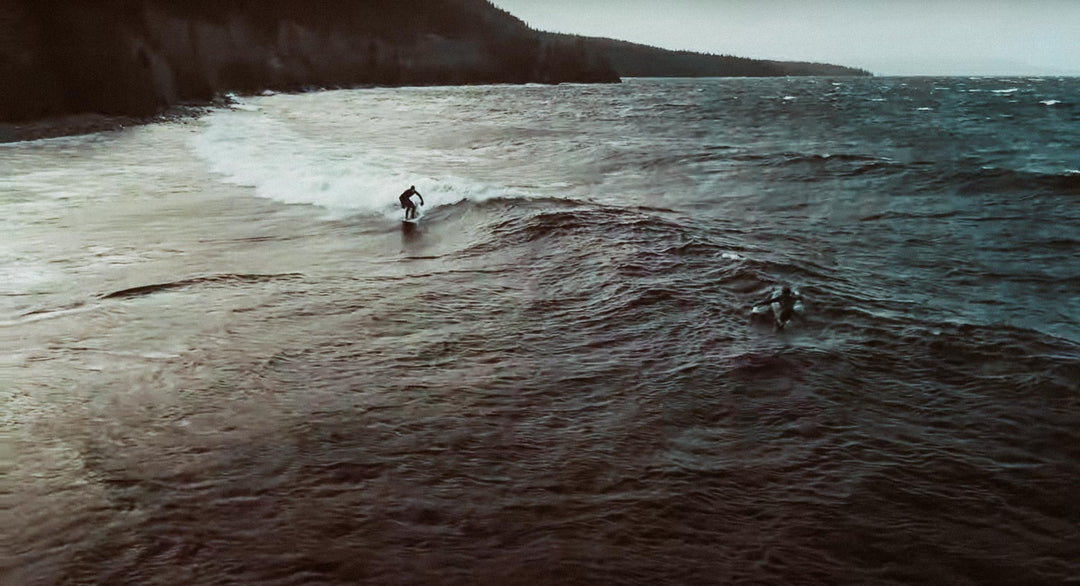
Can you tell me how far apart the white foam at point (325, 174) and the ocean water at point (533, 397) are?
3.54ft

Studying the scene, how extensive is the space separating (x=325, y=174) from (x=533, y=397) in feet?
40.9

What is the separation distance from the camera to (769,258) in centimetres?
1023

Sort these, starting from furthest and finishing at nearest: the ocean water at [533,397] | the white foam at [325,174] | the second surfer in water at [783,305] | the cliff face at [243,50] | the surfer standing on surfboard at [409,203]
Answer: the cliff face at [243,50] → the white foam at [325,174] → the surfer standing on surfboard at [409,203] → the second surfer in water at [783,305] → the ocean water at [533,397]

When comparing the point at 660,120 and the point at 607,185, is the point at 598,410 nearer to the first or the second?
the point at 607,185

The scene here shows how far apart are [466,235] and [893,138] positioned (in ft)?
75.9

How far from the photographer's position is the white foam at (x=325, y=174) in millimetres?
14727

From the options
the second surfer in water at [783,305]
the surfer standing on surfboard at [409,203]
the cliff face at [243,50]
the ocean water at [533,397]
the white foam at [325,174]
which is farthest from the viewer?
the cliff face at [243,50]

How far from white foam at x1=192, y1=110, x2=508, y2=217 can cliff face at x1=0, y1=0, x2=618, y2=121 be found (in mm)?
8873

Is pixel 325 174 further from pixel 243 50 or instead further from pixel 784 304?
pixel 243 50

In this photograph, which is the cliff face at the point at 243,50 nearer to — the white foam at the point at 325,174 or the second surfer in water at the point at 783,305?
the white foam at the point at 325,174

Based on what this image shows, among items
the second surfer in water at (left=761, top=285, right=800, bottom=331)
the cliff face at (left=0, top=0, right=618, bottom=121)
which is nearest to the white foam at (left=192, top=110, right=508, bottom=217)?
the second surfer in water at (left=761, top=285, right=800, bottom=331)

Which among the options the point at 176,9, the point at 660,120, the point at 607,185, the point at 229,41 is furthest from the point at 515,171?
the point at 229,41

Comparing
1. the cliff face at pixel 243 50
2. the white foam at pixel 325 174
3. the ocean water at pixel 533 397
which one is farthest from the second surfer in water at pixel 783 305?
the cliff face at pixel 243 50

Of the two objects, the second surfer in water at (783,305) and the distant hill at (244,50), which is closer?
the second surfer in water at (783,305)
